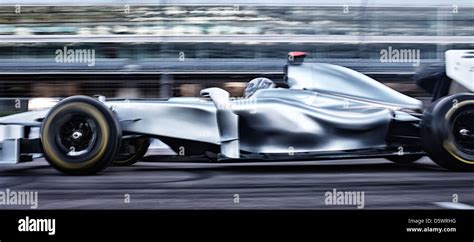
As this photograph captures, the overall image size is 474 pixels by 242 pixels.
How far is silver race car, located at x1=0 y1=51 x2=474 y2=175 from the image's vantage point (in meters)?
3.52

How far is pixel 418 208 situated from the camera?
345 centimetres

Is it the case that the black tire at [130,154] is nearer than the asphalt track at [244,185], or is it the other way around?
the asphalt track at [244,185]

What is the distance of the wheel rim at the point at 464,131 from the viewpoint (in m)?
3.57

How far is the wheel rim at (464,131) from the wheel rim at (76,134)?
1683 mm

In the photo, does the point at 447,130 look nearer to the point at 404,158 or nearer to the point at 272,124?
the point at 404,158

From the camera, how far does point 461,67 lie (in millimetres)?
3533

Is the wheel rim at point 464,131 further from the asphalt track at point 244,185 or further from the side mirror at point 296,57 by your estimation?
the side mirror at point 296,57

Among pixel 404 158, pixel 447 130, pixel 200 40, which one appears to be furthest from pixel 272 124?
pixel 447 130

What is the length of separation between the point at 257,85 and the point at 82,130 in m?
0.85

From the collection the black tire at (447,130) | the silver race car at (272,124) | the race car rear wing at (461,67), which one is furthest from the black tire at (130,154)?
the race car rear wing at (461,67)

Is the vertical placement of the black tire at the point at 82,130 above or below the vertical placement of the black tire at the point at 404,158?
above

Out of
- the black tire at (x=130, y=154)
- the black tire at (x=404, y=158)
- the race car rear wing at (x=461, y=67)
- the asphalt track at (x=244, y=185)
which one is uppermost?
the race car rear wing at (x=461, y=67)

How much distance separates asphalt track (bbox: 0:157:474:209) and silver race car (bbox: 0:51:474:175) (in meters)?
0.05
